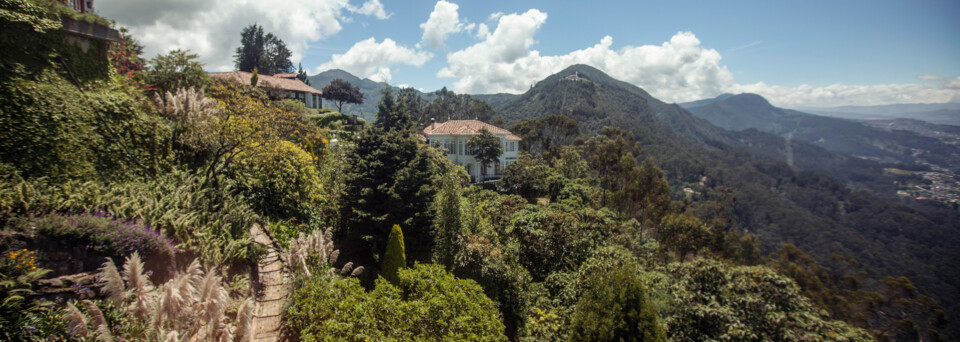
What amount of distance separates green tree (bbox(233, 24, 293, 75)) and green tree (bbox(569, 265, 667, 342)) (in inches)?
2415

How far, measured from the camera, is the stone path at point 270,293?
22.3ft

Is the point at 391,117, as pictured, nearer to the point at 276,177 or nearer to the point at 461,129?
the point at 276,177

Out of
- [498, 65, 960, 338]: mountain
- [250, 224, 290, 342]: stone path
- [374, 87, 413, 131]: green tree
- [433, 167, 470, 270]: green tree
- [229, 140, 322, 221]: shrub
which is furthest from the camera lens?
[498, 65, 960, 338]: mountain

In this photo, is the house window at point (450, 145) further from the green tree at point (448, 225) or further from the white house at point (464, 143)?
the green tree at point (448, 225)

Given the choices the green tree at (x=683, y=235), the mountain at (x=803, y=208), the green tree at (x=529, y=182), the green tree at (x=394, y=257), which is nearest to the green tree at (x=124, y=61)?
the green tree at (x=394, y=257)

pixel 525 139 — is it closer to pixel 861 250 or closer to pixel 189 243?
pixel 189 243

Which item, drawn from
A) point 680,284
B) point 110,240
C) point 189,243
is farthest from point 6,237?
point 680,284

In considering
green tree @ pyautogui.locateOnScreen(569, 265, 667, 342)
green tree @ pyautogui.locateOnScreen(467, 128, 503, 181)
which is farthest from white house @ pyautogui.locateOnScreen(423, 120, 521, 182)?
green tree @ pyautogui.locateOnScreen(569, 265, 667, 342)

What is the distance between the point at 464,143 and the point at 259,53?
41.6 m

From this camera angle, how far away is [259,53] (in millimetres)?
56719

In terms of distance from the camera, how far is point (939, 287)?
→ 6800 centimetres

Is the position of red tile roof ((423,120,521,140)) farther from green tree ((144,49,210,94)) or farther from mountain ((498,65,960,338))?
mountain ((498,65,960,338))

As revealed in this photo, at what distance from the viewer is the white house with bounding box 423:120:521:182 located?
38656mm

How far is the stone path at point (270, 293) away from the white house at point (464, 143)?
27743mm
